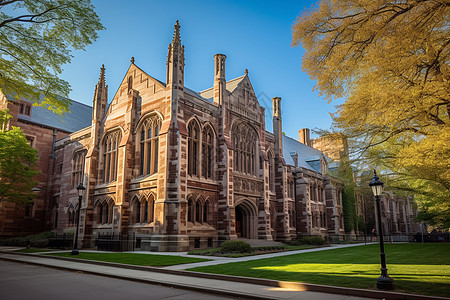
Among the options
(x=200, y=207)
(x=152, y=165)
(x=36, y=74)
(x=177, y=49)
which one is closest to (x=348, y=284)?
(x=36, y=74)

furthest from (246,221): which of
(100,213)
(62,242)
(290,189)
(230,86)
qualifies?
(62,242)

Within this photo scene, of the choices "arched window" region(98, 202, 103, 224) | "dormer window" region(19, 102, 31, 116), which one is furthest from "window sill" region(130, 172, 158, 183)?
"dormer window" region(19, 102, 31, 116)

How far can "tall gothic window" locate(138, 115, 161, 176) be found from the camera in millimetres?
23047

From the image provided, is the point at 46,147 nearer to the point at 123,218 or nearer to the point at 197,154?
the point at 123,218

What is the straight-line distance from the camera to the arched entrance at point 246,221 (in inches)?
1060

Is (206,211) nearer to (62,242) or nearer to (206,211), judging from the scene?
(206,211)

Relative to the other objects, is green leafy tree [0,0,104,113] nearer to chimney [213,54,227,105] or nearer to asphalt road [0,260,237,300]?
asphalt road [0,260,237,300]

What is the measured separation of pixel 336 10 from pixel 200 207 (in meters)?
16.7

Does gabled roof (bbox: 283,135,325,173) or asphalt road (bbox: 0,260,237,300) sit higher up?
gabled roof (bbox: 283,135,325,173)

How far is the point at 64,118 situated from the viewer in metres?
37.1

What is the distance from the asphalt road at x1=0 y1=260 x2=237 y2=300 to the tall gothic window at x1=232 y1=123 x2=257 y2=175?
17.5m

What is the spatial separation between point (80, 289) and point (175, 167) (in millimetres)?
12816

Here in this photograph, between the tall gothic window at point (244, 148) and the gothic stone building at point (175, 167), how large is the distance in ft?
0.29

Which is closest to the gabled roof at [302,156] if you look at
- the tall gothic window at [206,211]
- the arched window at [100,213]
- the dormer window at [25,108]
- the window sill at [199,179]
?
the window sill at [199,179]
